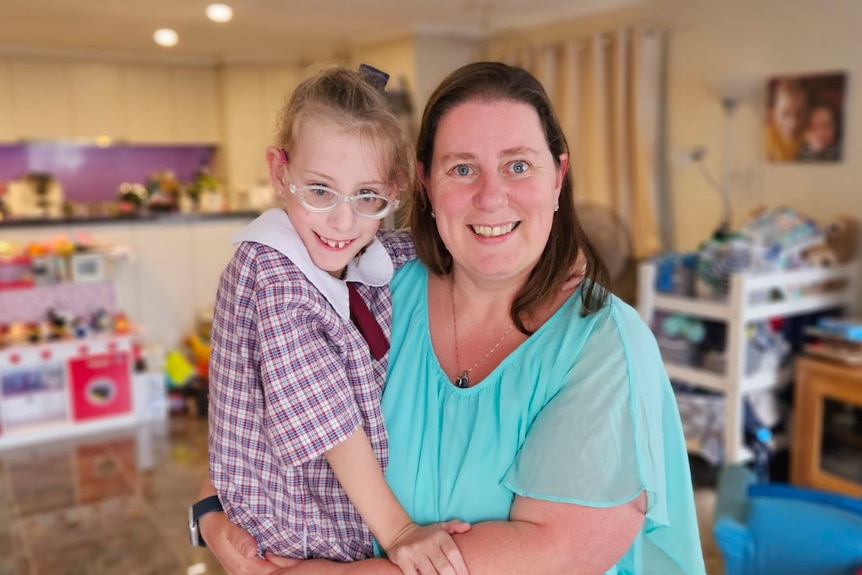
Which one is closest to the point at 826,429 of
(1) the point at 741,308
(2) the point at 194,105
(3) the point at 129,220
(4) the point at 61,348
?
(1) the point at 741,308

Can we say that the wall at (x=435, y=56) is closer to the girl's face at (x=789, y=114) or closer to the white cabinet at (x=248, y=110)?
the white cabinet at (x=248, y=110)

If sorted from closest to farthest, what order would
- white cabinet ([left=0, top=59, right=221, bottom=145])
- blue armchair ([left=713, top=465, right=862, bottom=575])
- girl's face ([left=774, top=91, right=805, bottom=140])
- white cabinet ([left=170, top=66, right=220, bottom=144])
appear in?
blue armchair ([left=713, top=465, right=862, bottom=575]), girl's face ([left=774, top=91, right=805, bottom=140]), white cabinet ([left=0, top=59, right=221, bottom=145]), white cabinet ([left=170, top=66, right=220, bottom=144])

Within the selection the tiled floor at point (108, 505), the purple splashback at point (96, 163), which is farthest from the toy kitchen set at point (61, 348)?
the purple splashback at point (96, 163)

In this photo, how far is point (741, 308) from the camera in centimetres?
315

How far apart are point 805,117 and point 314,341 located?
3.36 m

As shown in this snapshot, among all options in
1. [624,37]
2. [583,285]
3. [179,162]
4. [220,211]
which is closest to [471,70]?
[583,285]

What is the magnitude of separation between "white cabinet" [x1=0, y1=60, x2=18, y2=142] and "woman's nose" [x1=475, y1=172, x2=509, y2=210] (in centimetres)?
698

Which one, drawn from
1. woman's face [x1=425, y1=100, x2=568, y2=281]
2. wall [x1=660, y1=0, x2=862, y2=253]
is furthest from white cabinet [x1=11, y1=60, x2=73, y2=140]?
woman's face [x1=425, y1=100, x2=568, y2=281]

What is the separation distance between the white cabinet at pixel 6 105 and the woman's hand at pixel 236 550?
6775 millimetres

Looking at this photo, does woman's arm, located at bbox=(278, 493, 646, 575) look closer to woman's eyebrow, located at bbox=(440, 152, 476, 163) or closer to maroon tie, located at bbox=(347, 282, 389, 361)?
maroon tie, located at bbox=(347, 282, 389, 361)

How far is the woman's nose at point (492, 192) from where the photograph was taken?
110 centimetres

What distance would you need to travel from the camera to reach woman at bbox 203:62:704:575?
1.00m

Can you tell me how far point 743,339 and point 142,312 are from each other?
12.3 feet

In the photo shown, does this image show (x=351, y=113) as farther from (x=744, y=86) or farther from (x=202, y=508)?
(x=744, y=86)
